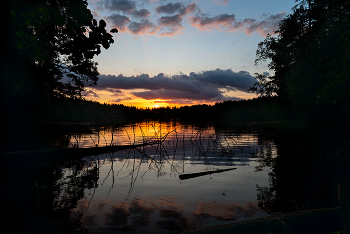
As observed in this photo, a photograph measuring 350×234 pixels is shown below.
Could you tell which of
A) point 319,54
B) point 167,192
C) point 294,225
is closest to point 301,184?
point 294,225

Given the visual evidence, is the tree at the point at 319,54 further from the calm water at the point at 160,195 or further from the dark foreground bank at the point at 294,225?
the dark foreground bank at the point at 294,225

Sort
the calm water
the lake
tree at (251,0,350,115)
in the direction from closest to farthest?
the calm water → the lake → tree at (251,0,350,115)

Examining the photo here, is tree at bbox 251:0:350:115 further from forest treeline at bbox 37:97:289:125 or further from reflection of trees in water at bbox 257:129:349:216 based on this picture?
forest treeline at bbox 37:97:289:125

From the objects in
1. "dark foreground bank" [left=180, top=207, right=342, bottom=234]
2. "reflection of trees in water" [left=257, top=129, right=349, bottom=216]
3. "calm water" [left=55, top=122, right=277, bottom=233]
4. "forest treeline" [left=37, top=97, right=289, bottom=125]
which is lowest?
"calm water" [left=55, top=122, right=277, bottom=233]

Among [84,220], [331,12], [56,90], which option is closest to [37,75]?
[56,90]

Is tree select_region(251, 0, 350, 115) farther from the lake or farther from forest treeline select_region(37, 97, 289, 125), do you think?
forest treeline select_region(37, 97, 289, 125)

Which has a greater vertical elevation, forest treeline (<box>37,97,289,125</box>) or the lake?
forest treeline (<box>37,97,289,125</box>)

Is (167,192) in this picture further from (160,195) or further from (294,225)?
(294,225)

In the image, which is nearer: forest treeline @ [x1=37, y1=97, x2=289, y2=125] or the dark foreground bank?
the dark foreground bank

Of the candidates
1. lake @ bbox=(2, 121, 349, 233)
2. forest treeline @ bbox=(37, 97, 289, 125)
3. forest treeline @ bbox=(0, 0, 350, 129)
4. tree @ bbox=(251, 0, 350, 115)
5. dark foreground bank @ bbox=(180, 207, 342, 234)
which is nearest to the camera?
dark foreground bank @ bbox=(180, 207, 342, 234)

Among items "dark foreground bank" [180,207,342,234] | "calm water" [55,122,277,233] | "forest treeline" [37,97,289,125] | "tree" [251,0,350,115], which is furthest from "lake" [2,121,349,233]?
"forest treeline" [37,97,289,125]

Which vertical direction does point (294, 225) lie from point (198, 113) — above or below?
below

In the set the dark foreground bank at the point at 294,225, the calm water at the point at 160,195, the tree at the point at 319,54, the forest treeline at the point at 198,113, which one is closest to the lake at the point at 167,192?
the calm water at the point at 160,195

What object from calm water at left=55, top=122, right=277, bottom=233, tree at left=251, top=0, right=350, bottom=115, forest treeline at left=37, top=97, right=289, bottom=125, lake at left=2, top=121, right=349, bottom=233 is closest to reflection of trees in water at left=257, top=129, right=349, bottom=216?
lake at left=2, top=121, right=349, bottom=233
